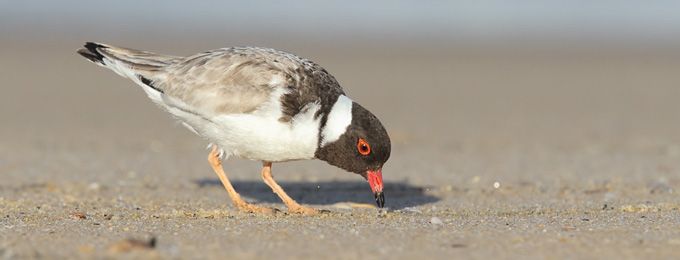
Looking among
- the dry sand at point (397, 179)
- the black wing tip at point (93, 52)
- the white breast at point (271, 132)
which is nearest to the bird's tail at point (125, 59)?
the black wing tip at point (93, 52)

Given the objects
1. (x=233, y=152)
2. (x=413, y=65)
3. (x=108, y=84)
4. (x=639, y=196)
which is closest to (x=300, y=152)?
(x=233, y=152)

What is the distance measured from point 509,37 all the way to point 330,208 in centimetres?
3523

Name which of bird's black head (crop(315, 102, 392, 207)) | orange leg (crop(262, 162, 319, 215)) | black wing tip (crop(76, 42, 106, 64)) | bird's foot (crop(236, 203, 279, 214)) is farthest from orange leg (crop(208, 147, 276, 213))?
black wing tip (crop(76, 42, 106, 64))

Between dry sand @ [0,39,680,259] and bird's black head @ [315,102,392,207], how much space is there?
422 millimetres

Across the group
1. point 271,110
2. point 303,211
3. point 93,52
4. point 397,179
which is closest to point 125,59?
point 93,52

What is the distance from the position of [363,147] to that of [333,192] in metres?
2.26

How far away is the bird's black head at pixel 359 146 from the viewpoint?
657 centimetres

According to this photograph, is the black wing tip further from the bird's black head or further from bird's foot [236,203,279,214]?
the bird's black head

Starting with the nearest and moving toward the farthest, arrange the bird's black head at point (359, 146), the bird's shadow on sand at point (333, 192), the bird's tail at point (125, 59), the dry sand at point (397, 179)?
the dry sand at point (397, 179) → the bird's black head at point (359, 146) → the bird's tail at point (125, 59) → the bird's shadow on sand at point (333, 192)

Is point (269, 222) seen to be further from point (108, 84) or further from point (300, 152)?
point (108, 84)

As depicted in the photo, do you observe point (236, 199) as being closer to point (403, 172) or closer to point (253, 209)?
point (253, 209)

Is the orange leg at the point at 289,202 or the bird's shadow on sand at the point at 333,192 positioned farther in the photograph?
the bird's shadow on sand at the point at 333,192

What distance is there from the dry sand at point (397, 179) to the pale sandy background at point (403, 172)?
1.1 inches

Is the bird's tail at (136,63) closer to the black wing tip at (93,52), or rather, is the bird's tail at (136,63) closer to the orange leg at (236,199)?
the black wing tip at (93,52)
